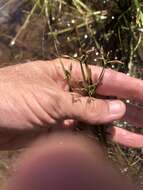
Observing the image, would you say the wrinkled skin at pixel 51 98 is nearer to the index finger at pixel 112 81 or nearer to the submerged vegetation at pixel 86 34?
the index finger at pixel 112 81

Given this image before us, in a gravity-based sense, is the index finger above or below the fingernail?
above

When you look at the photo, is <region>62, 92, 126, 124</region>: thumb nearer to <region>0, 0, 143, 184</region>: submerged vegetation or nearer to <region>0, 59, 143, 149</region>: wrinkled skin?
<region>0, 59, 143, 149</region>: wrinkled skin

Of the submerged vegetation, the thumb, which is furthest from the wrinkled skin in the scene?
the submerged vegetation

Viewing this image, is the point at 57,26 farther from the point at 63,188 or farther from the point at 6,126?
the point at 63,188

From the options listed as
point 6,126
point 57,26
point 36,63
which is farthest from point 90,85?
point 57,26

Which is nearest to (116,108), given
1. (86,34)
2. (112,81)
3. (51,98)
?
(112,81)

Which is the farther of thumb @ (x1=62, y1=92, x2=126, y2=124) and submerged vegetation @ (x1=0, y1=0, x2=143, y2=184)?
submerged vegetation @ (x1=0, y1=0, x2=143, y2=184)
